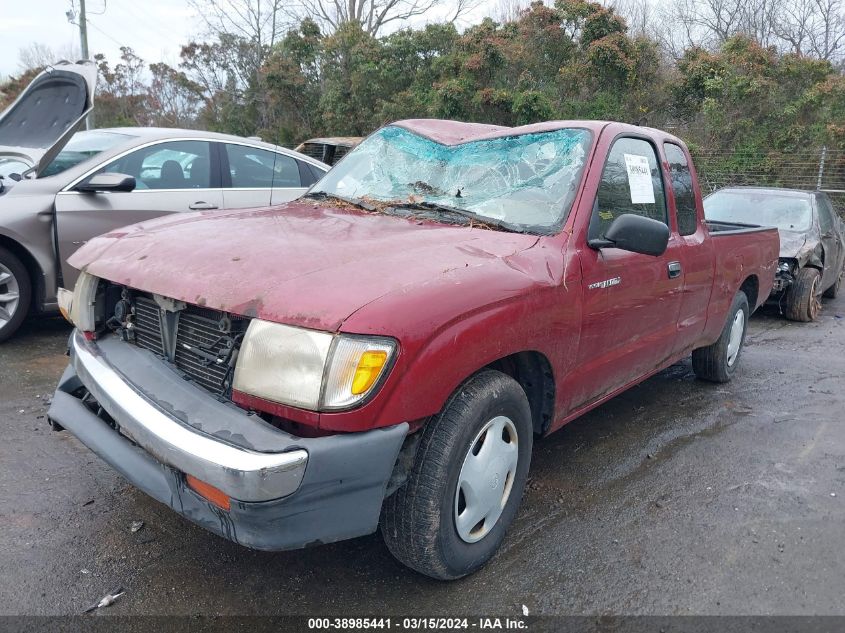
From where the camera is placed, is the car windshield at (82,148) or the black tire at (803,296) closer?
the car windshield at (82,148)

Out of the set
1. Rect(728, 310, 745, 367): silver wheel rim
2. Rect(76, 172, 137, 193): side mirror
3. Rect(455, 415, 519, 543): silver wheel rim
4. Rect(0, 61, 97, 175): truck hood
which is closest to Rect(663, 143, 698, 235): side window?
Rect(728, 310, 745, 367): silver wheel rim

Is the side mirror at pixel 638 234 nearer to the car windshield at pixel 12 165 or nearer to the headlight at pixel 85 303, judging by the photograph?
the headlight at pixel 85 303

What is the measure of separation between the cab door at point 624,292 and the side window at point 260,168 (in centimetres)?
362

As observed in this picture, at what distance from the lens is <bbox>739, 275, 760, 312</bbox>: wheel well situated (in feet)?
17.3

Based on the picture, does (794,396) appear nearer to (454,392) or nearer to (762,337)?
(762,337)

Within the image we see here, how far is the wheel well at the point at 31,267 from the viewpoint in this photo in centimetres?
488

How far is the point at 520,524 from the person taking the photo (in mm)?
3027

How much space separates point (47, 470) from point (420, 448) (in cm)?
213

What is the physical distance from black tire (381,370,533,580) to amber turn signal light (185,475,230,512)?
0.58 meters

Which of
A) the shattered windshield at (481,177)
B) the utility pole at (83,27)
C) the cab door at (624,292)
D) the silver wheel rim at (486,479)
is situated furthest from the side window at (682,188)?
the utility pole at (83,27)

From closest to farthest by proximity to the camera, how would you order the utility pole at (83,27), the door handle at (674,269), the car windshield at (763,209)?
the door handle at (674,269) < the car windshield at (763,209) < the utility pole at (83,27)

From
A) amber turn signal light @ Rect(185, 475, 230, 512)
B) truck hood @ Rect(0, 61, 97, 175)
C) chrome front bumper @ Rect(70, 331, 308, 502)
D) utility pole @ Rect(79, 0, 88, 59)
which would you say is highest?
utility pole @ Rect(79, 0, 88, 59)

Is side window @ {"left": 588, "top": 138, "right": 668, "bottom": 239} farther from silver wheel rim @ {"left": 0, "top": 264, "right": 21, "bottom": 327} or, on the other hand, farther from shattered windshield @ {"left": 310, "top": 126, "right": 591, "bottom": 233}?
silver wheel rim @ {"left": 0, "top": 264, "right": 21, "bottom": 327}

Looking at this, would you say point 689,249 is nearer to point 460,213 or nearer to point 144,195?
point 460,213
